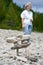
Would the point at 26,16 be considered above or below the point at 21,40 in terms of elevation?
above

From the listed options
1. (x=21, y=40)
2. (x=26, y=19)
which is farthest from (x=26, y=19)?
Result: (x=21, y=40)

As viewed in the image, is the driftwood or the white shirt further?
the white shirt

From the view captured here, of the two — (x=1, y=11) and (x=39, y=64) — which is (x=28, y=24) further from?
(x=1, y=11)

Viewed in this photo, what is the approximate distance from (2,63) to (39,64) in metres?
1.13

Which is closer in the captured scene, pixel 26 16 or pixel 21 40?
pixel 21 40

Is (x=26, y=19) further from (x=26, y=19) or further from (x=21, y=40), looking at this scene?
(x=21, y=40)

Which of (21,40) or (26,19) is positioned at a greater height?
(26,19)

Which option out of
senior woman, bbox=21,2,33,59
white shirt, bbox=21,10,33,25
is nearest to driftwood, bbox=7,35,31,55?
senior woman, bbox=21,2,33,59

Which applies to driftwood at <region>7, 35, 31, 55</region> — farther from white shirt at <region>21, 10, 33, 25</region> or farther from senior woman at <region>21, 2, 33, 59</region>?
white shirt at <region>21, 10, 33, 25</region>

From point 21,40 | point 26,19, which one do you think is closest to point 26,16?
point 26,19

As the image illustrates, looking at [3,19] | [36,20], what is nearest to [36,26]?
[36,20]

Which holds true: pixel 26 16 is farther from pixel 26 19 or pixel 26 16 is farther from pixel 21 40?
pixel 21 40

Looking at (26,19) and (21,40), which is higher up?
(26,19)

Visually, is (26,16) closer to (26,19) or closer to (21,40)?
(26,19)
